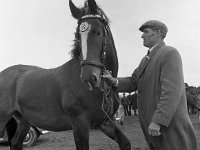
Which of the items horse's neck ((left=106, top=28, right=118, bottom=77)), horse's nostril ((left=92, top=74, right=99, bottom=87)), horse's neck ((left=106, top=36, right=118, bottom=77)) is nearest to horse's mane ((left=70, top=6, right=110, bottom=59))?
horse's neck ((left=106, top=28, right=118, bottom=77))

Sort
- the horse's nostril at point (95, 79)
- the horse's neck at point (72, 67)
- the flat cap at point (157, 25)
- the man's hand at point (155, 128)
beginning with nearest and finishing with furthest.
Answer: the man's hand at point (155, 128) < the flat cap at point (157, 25) < the horse's nostril at point (95, 79) < the horse's neck at point (72, 67)

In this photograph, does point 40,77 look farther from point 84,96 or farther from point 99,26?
point 99,26

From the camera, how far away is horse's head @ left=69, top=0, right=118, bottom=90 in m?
4.00

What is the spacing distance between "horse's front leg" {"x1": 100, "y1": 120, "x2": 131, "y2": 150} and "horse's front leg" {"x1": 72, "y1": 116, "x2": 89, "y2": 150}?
52 cm

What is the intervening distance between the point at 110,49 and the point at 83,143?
147 cm

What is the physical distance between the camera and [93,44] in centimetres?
424

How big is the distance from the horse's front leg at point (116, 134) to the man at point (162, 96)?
1654mm

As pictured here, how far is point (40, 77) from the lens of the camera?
5.90 meters

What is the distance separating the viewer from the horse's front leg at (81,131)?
466cm

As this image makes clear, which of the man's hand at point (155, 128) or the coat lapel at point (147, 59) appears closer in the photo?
the man's hand at point (155, 128)

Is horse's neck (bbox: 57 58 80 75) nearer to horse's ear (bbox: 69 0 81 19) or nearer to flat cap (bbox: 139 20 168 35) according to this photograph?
horse's ear (bbox: 69 0 81 19)

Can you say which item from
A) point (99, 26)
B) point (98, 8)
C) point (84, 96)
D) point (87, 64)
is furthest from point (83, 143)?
point (98, 8)

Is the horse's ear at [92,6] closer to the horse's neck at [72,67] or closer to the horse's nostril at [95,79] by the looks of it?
the horse's neck at [72,67]

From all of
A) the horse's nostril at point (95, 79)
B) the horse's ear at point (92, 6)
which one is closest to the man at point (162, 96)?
the horse's nostril at point (95, 79)
